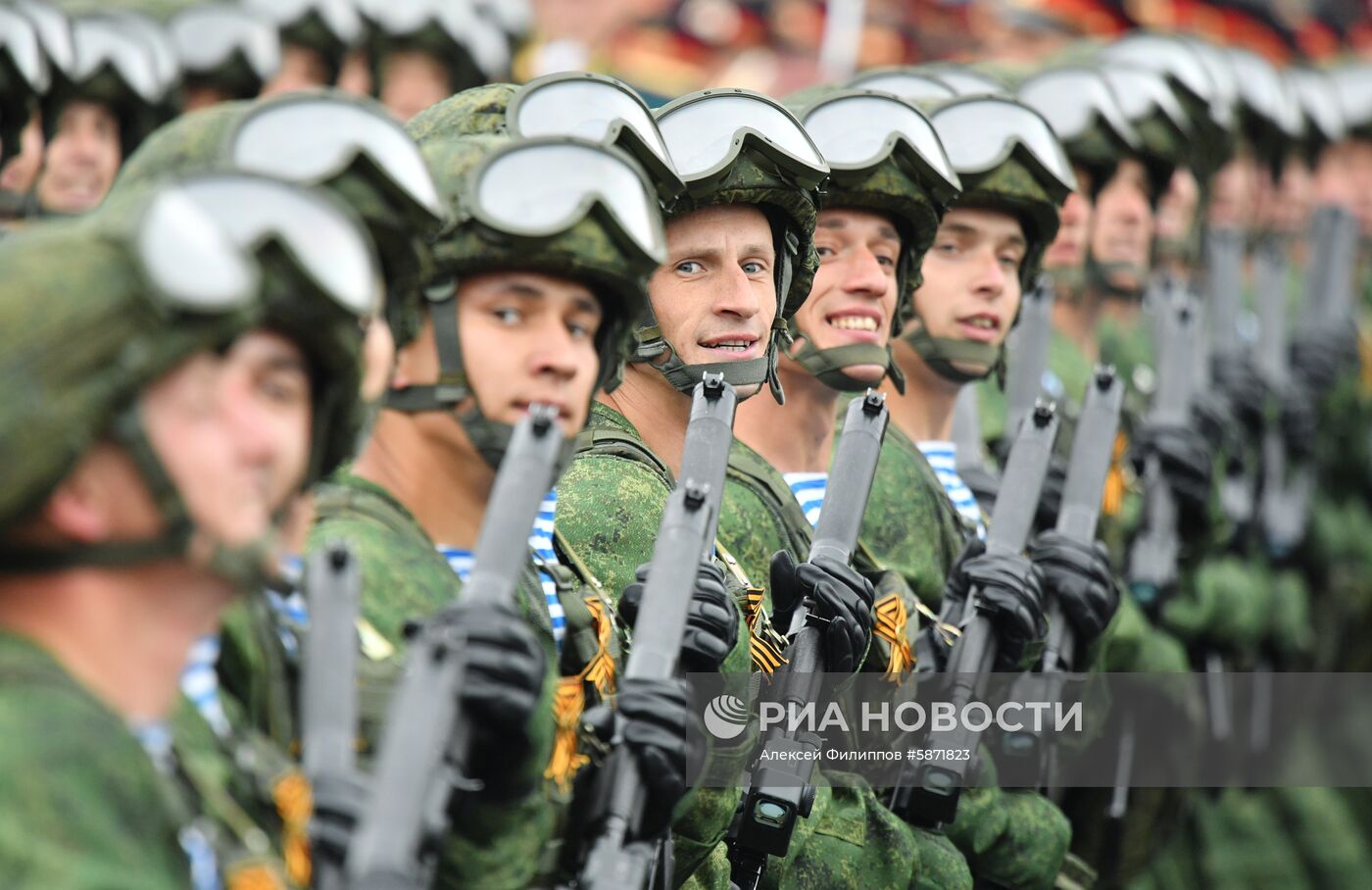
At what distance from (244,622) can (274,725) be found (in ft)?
0.72

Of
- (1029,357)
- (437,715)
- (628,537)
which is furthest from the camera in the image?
(1029,357)

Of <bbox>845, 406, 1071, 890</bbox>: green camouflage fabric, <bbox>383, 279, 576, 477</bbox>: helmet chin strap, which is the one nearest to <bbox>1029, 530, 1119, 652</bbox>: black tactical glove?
<bbox>845, 406, 1071, 890</bbox>: green camouflage fabric

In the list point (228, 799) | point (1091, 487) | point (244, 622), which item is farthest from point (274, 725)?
point (1091, 487)

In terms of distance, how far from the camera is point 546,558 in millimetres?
7012

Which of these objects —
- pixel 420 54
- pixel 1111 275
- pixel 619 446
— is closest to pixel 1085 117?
pixel 1111 275

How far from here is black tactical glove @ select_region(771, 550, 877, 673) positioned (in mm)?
7766

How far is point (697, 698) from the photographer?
705cm

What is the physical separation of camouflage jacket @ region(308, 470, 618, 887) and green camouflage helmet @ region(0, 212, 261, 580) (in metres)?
1.20

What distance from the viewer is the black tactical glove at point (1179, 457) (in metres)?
12.6

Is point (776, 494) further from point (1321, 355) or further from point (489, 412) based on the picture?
→ point (1321, 355)

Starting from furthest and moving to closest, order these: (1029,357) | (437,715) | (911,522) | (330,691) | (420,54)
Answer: (420,54), (1029,357), (911,522), (330,691), (437,715)

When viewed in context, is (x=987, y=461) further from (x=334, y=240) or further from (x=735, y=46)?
(x=735, y=46)

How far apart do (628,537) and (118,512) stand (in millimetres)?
2985

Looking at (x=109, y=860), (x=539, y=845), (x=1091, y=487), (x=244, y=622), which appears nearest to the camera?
(x=109, y=860)
